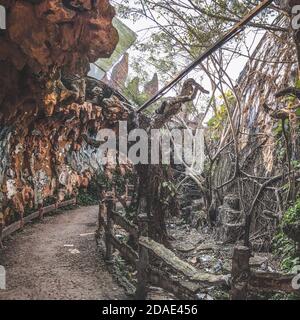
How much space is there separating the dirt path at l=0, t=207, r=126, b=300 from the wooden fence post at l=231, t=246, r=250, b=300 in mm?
1898

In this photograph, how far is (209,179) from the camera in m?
9.67

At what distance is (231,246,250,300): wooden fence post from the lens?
8.95ft

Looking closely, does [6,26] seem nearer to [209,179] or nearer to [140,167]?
[140,167]

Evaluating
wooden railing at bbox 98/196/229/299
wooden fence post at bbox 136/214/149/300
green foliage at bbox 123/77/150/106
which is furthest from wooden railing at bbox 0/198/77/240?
green foliage at bbox 123/77/150/106

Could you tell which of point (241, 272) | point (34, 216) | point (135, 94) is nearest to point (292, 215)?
point (241, 272)

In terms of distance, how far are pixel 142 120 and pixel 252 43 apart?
122 inches

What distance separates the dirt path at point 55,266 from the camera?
14.0ft

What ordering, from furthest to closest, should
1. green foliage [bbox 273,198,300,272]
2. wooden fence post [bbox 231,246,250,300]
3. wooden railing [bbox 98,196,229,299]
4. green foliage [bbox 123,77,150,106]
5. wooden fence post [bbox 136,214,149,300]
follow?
green foliage [bbox 123,77,150,106]
green foliage [bbox 273,198,300,272]
wooden fence post [bbox 136,214,149,300]
wooden railing [bbox 98,196,229,299]
wooden fence post [bbox 231,246,250,300]

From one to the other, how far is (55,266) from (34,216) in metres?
3.53

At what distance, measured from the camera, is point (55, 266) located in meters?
5.36

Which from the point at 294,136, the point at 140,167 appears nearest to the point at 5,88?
the point at 140,167

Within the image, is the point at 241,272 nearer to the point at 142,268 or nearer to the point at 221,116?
the point at 142,268

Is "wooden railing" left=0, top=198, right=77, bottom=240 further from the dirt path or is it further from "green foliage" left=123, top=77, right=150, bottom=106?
"green foliage" left=123, top=77, right=150, bottom=106

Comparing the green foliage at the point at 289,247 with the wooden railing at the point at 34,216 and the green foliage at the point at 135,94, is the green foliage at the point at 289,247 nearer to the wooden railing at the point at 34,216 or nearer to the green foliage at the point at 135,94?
the wooden railing at the point at 34,216
